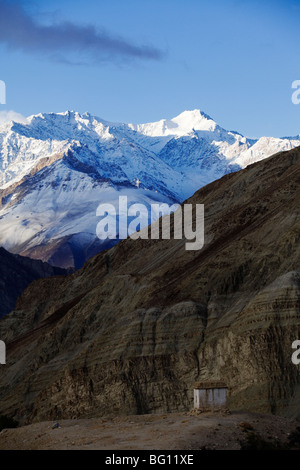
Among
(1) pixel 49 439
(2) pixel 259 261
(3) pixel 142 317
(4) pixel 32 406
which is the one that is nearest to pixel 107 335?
(3) pixel 142 317

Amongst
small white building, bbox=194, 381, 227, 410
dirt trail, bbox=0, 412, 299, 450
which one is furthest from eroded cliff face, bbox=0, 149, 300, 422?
dirt trail, bbox=0, 412, 299, 450

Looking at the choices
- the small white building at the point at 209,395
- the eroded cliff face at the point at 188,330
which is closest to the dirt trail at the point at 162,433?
the small white building at the point at 209,395

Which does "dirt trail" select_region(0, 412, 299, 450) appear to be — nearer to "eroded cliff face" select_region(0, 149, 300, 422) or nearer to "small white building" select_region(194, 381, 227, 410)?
"small white building" select_region(194, 381, 227, 410)

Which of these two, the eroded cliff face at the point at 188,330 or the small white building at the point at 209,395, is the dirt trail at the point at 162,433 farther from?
the eroded cliff face at the point at 188,330

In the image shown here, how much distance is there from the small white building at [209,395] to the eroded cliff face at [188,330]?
27.2 metres

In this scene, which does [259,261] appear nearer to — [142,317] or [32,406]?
[142,317]

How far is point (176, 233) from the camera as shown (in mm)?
129875

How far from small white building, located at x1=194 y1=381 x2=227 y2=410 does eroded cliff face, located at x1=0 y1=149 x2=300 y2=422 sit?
27.2 meters

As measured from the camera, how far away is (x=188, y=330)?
9606 cm

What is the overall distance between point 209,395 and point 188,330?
42.4m

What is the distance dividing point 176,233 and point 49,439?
79.6 m

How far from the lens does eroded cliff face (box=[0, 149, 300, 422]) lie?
3442 inches

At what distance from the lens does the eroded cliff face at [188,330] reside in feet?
287
